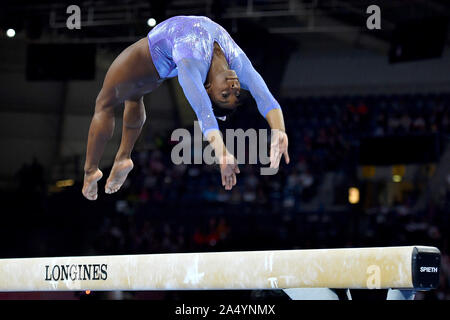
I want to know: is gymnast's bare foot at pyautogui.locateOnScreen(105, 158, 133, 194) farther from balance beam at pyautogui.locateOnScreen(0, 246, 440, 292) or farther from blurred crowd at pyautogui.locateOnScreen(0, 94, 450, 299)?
blurred crowd at pyautogui.locateOnScreen(0, 94, 450, 299)

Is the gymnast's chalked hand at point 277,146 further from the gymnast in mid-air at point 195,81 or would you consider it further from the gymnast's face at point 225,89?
the gymnast's face at point 225,89

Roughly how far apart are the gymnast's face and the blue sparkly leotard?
0.09 m

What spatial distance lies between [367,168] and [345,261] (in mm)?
8030

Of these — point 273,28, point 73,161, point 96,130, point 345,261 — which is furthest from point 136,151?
point 345,261

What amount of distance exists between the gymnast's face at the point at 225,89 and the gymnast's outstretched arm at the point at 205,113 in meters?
0.13

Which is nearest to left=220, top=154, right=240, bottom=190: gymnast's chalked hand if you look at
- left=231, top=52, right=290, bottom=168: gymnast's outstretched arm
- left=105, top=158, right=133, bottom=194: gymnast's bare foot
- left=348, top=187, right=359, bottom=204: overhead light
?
left=231, top=52, right=290, bottom=168: gymnast's outstretched arm

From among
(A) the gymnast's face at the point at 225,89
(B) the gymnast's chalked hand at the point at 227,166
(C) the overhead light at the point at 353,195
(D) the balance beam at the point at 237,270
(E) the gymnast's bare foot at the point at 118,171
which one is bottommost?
(D) the balance beam at the point at 237,270

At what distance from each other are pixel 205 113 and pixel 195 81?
0.26m

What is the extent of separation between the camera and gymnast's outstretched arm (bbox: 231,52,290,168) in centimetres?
431

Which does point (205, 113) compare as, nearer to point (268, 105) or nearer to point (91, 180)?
point (268, 105)

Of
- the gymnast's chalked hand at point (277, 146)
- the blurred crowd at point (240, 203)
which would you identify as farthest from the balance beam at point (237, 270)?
the blurred crowd at point (240, 203)

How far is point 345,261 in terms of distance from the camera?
3.67 metres

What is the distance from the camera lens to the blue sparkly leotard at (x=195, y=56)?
430cm
